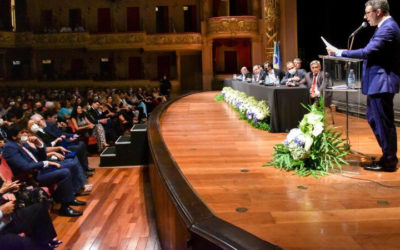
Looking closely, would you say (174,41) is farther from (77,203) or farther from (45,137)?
(77,203)

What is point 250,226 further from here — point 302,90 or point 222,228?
point 302,90

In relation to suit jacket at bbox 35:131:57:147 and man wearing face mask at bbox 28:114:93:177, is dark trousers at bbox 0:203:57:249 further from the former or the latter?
suit jacket at bbox 35:131:57:147

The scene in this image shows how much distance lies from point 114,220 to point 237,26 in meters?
18.4

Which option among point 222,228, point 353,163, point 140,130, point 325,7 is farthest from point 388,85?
point 325,7

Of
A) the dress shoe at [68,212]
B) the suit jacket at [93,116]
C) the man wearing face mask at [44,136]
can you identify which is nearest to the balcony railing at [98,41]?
the suit jacket at [93,116]

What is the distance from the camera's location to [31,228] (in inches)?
158

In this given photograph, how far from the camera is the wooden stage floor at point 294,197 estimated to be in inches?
99.6

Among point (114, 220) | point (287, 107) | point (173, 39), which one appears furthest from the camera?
point (173, 39)

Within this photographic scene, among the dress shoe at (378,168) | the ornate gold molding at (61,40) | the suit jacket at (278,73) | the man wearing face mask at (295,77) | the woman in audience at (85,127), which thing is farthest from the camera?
the ornate gold molding at (61,40)

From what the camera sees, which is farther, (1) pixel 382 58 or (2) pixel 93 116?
(2) pixel 93 116

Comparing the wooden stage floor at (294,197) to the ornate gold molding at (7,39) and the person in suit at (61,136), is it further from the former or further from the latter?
the ornate gold molding at (7,39)

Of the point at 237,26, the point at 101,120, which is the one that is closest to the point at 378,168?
the point at 101,120

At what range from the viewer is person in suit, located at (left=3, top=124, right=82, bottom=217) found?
479 centimetres

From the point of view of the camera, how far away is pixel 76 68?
26125 millimetres
